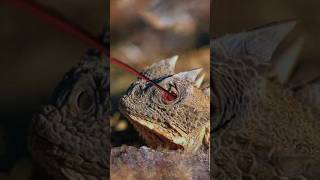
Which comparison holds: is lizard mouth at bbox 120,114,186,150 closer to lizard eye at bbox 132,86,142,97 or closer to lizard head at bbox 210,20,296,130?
lizard eye at bbox 132,86,142,97

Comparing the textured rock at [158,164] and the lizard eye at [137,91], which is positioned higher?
the lizard eye at [137,91]

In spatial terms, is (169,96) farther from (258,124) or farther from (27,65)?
(27,65)

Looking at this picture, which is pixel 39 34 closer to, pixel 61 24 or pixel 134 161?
pixel 61 24

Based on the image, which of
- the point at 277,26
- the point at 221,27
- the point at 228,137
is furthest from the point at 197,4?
the point at 228,137

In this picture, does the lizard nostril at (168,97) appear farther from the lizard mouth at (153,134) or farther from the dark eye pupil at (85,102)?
the dark eye pupil at (85,102)

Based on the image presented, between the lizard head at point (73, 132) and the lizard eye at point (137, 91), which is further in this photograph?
the lizard eye at point (137, 91)

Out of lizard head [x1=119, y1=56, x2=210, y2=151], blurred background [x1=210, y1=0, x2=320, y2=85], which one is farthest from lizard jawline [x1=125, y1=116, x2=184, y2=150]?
blurred background [x1=210, y1=0, x2=320, y2=85]

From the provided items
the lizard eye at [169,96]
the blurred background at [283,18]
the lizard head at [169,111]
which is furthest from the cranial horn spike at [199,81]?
the blurred background at [283,18]
